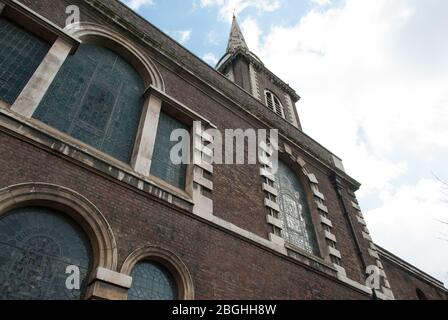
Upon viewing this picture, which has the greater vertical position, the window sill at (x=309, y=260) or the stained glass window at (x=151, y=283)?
the window sill at (x=309, y=260)

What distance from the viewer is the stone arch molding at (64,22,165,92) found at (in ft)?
27.1

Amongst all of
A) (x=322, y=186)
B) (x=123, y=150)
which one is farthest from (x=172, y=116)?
(x=322, y=186)

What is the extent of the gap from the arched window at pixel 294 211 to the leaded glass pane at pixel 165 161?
3.62 m

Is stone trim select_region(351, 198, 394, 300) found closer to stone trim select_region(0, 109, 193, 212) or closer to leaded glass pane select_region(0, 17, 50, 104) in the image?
stone trim select_region(0, 109, 193, 212)

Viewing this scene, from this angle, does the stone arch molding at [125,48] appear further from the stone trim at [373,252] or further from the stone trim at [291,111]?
the stone trim at [291,111]

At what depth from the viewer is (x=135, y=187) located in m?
6.47

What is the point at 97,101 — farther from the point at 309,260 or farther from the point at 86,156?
the point at 309,260

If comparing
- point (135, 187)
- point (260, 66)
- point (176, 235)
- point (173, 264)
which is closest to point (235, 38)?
point (260, 66)

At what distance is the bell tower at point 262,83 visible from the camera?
18.4 m

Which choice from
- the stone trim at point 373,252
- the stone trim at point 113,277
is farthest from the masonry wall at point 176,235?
the stone trim at point 373,252

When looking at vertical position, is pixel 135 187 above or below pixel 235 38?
below

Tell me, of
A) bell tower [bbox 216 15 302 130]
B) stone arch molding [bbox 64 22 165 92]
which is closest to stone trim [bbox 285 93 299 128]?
bell tower [bbox 216 15 302 130]

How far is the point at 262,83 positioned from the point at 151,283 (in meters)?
15.2

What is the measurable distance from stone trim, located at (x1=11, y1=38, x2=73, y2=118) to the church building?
3 cm
